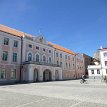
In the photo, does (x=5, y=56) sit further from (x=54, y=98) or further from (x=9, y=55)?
(x=54, y=98)

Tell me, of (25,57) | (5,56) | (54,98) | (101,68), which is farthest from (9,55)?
(101,68)

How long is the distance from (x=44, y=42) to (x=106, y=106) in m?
36.2

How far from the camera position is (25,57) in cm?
3572

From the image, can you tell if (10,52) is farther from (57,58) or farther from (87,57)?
(87,57)

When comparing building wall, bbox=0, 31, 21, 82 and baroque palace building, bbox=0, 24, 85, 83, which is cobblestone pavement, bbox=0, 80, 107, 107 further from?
baroque palace building, bbox=0, 24, 85, 83

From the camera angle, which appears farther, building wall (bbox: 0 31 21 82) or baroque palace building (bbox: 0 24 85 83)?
Result: baroque palace building (bbox: 0 24 85 83)

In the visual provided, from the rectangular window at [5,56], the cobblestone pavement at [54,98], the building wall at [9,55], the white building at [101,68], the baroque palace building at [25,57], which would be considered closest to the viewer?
the cobblestone pavement at [54,98]

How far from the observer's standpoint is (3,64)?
3031 centimetres

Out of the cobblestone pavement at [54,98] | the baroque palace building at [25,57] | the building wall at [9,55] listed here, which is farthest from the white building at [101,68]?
the cobblestone pavement at [54,98]

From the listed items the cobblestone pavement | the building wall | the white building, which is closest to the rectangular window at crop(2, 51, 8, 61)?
the building wall

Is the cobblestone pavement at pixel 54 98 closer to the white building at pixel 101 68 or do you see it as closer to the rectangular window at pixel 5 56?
the rectangular window at pixel 5 56

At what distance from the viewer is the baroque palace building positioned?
31078 millimetres

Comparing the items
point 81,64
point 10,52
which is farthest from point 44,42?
point 81,64

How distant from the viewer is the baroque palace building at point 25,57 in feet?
102
